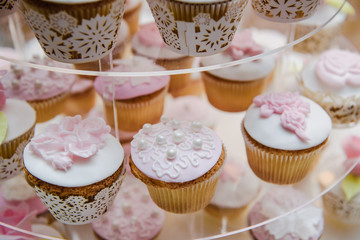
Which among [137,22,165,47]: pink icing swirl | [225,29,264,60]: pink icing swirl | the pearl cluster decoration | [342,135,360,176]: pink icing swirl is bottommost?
[342,135,360,176]: pink icing swirl

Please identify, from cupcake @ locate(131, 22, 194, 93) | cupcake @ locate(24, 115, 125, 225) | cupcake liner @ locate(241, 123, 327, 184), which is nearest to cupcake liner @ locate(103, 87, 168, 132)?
cupcake @ locate(131, 22, 194, 93)

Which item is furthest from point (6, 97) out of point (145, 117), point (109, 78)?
point (145, 117)

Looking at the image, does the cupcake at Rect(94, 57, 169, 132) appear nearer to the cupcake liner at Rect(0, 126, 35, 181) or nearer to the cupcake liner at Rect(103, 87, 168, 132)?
the cupcake liner at Rect(103, 87, 168, 132)

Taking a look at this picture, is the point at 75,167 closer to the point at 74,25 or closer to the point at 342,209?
the point at 74,25

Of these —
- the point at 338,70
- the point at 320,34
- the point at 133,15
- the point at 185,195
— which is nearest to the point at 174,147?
the point at 185,195

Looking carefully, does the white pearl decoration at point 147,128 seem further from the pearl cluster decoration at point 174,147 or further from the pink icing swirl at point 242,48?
the pink icing swirl at point 242,48

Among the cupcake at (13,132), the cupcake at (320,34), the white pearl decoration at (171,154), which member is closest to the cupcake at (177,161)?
the white pearl decoration at (171,154)
